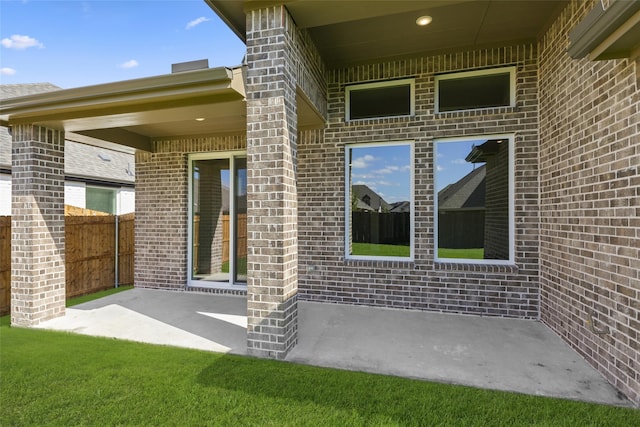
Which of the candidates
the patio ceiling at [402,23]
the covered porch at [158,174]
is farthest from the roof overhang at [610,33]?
the covered porch at [158,174]

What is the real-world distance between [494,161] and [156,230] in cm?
648

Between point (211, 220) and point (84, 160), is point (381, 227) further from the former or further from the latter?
point (84, 160)

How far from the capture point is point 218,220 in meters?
6.24

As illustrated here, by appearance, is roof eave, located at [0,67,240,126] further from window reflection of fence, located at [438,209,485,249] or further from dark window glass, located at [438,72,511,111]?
window reflection of fence, located at [438,209,485,249]

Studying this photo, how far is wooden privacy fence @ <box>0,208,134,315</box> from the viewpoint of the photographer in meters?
4.95

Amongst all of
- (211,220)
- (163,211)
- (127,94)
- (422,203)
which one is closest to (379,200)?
(422,203)

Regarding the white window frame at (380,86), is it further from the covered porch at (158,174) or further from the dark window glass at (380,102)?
the covered porch at (158,174)

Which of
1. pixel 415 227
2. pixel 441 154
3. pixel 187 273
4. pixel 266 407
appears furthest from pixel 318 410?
pixel 187 273

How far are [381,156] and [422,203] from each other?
104cm

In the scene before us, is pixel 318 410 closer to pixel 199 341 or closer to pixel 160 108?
pixel 199 341

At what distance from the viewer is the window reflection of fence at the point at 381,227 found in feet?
16.6

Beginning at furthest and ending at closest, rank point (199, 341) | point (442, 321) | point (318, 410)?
point (442, 321) < point (199, 341) < point (318, 410)

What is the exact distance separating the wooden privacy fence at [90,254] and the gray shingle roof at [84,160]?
4337 mm

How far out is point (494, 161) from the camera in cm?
470
